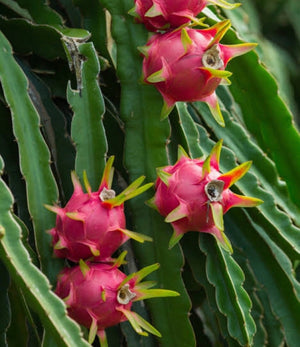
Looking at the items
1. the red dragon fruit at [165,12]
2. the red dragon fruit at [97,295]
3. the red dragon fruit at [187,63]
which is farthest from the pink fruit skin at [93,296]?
the red dragon fruit at [165,12]

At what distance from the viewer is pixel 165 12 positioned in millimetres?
967

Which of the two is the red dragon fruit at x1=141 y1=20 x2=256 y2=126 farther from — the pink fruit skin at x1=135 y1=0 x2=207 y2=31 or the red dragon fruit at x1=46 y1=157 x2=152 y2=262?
the red dragon fruit at x1=46 y1=157 x2=152 y2=262

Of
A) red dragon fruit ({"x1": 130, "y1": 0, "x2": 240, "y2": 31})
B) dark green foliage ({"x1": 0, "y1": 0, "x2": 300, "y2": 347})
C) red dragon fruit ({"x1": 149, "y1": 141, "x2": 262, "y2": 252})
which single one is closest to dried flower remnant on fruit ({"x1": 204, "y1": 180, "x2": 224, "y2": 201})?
red dragon fruit ({"x1": 149, "y1": 141, "x2": 262, "y2": 252})

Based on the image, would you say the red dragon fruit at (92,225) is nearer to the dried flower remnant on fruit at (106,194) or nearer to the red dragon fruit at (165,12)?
the dried flower remnant on fruit at (106,194)

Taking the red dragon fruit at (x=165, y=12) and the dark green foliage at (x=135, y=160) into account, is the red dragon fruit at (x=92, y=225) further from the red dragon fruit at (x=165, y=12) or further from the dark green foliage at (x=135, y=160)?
the red dragon fruit at (x=165, y=12)

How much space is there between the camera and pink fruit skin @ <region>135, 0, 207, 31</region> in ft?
3.15

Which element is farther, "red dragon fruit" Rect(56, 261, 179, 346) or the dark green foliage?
the dark green foliage

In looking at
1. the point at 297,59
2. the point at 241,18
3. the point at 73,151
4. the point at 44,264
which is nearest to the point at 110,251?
the point at 44,264

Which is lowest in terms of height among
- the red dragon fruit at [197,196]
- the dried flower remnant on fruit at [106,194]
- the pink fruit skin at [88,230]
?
the pink fruit skin at [88,230]

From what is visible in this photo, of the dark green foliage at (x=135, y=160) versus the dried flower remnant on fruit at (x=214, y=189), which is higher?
the dried flower remnant on fruit at (x=214, y=189)

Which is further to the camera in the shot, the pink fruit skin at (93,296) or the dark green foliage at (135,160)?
the dark green foliage at (135,160)

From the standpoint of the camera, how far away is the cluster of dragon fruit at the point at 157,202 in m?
0.86

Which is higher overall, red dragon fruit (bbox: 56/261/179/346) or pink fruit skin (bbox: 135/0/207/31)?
pink fruit skin (bbox: 135/0/207/31)

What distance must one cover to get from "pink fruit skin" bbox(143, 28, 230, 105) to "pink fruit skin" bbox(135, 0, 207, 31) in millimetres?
25
